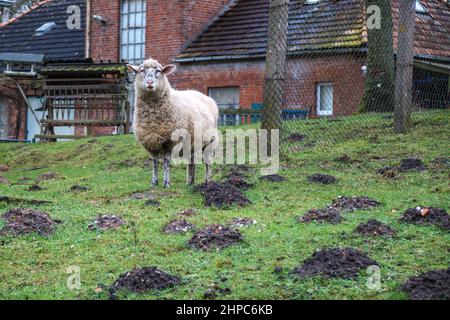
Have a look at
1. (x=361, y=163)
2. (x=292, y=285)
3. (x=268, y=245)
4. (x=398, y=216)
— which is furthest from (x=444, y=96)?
(x=292, y=285)

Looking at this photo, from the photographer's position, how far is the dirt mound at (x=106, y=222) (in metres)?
8.92

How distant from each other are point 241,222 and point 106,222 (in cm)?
161

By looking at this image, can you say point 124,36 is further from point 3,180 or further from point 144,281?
point 144,281

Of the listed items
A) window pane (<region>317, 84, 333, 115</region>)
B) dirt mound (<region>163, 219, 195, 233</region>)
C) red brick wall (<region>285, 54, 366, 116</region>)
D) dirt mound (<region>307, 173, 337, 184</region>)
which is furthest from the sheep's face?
window pane (<region>317, 84, 333, 115</region>)

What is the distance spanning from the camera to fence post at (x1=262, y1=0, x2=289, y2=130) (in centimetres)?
1366

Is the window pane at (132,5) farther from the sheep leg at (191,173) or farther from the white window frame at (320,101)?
the sheep leg at (191,173)

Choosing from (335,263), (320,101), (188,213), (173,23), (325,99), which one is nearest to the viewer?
(335,263)

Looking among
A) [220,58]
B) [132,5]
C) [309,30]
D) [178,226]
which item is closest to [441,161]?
[178,226]

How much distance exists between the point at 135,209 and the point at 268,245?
8.99 feet

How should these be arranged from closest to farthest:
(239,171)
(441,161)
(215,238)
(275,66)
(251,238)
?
(215,238), (251,238), (441,161), (239,171), (275,66)

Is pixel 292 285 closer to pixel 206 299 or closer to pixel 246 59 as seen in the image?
pixel 206 299

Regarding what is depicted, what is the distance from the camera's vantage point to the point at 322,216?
8.97 meters

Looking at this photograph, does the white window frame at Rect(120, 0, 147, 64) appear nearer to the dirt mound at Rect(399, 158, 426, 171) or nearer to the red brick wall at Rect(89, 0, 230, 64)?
the red brick wall at Rect(89, 0, 230, 64)

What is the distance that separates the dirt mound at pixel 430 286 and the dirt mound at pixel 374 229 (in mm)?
1668
